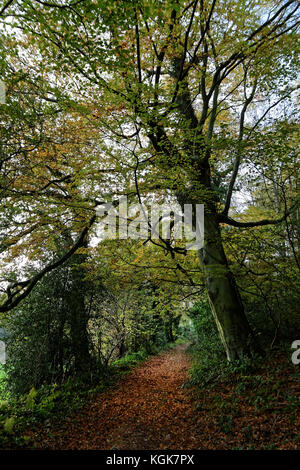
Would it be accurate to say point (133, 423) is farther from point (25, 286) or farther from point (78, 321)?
point (25, 286)

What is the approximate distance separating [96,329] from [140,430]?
4.33m

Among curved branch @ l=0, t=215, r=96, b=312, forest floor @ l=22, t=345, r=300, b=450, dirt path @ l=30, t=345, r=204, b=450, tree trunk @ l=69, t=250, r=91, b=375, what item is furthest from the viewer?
tree trunk @ l=69, t=250, r=91, b=375

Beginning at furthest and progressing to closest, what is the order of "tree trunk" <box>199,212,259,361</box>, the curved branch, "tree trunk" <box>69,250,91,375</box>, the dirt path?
"tree trunk" <box>69,250,91,375</box>
"tree trunk" <box>199,212,259,361</box>
the curved branch
the dirt path

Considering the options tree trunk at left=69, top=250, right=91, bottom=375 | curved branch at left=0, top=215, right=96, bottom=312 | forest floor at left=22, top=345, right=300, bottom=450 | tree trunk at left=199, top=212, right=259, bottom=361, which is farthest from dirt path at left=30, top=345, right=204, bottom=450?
curved branch at left=0, top=215, right=96, bottom=312

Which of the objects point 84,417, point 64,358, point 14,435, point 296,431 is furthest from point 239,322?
point 64,358

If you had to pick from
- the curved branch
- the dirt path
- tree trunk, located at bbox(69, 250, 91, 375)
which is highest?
the curved branch

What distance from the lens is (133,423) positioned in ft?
15.8

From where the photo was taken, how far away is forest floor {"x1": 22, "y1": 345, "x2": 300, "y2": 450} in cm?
338

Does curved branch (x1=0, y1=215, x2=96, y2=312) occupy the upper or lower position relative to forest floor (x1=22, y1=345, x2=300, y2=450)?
upper

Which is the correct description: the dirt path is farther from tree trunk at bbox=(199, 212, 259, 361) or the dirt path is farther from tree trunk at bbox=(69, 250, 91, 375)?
tree trunk at bbox=(199, 212, 259, 361)

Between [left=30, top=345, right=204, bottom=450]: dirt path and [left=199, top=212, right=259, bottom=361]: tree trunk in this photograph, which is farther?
[left=199, top=212, right=259, bottom=361]: tree trunk

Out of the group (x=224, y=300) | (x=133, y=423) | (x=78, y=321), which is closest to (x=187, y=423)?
(x=133, y=423)
